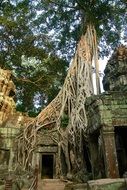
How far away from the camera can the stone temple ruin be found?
26.1 feet

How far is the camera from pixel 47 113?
13.1 meters

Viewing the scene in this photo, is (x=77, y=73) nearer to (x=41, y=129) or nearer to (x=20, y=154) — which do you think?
(x=41, y=129)

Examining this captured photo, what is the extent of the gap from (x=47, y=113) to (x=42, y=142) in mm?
1404

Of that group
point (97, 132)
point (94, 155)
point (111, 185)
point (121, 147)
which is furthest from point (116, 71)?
point (111, 185)

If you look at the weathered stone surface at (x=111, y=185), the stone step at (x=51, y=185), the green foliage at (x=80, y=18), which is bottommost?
the weathered stone surface at (x=111, y=185)

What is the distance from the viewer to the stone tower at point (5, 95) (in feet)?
48.1

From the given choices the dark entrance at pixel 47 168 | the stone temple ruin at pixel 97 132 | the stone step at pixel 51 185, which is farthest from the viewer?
the dark entrance at pixel 47 168

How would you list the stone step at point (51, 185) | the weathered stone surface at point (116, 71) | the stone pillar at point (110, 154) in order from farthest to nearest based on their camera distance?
the weathered stone surface at point (116, 71) → the stone step at point (51, 185) → the stone pillar at point (110, 154)

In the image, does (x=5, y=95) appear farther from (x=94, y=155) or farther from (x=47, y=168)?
(x=94, y=155)

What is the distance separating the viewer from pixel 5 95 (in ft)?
50.1

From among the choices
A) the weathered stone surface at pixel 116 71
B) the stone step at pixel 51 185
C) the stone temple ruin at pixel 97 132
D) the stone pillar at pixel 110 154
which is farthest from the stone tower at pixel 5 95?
the stone pillar at pixel 110 154

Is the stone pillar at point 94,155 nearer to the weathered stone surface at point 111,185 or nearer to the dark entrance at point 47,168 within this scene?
the weathered stone surface at point 111,185

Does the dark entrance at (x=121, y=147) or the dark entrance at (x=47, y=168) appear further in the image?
the dark entrance at (x=47, y=168)

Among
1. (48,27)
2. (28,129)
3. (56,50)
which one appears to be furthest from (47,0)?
(28,129)
